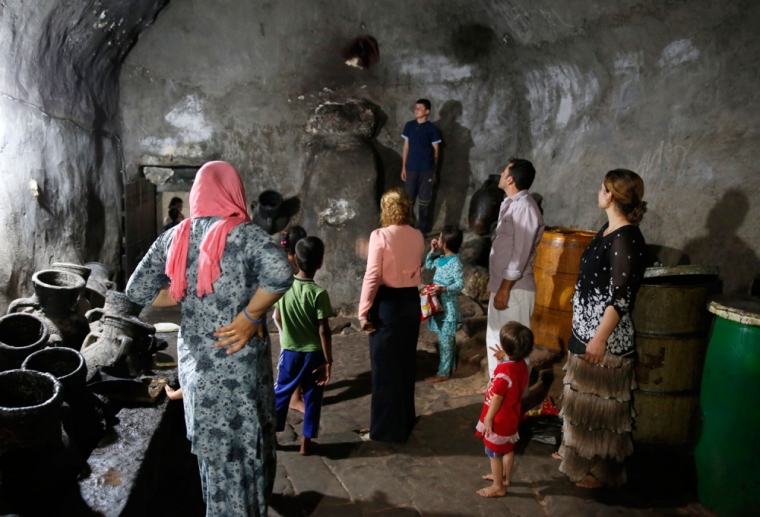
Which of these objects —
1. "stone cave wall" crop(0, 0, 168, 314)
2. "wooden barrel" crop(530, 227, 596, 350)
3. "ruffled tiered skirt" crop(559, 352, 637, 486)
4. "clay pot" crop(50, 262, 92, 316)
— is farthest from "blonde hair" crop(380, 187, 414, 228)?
"stone cave wall" crop(0, 0, 168, 314)

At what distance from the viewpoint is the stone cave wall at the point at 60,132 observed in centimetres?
459

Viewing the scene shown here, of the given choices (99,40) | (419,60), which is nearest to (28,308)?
(99,40)

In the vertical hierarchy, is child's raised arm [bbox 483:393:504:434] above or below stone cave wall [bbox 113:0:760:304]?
below

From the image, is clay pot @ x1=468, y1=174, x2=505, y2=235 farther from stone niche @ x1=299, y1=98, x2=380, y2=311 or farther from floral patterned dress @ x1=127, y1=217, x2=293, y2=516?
floral patterned dress @ x1=127, y1=217, x2=293, y2=516

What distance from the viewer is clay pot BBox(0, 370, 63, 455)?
2.22 metres

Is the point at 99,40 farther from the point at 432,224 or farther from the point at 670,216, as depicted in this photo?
the point at 670,216

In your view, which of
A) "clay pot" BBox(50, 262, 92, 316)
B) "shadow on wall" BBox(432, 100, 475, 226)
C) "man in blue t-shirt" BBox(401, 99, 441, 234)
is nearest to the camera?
A: "clay pot" BBox(50, 262, 92, 316)

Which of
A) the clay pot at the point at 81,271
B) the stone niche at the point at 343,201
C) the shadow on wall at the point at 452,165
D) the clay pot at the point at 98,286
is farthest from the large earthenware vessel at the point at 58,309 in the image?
the shadow on wall at the point at 452,165

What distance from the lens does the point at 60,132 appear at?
18.9ft

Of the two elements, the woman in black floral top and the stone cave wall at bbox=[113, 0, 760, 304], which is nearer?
the woman in black floral top

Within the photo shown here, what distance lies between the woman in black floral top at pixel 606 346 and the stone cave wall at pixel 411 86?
2.77 metres

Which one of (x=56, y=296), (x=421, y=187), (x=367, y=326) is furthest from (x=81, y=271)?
(x=421, y=187)

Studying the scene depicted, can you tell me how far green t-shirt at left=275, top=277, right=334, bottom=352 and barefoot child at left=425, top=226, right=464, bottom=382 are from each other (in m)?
1.50

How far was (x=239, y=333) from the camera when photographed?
235cm
